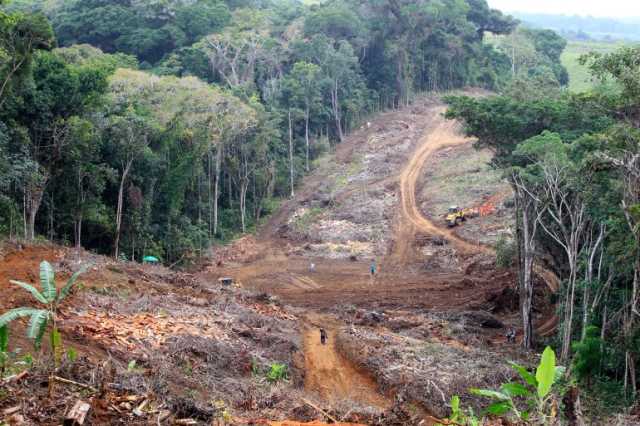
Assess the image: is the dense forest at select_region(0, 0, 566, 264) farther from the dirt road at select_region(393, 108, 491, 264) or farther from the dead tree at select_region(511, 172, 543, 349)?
the dead tree at select_region(511, 172, 543, 349)

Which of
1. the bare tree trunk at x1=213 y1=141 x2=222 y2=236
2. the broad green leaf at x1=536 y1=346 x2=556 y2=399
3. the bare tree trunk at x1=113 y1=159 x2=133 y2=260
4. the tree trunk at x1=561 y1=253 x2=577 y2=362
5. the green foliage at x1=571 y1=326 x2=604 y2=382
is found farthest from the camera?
the bare tree trunk at x1=213 y1=141 x2=222 y2=236

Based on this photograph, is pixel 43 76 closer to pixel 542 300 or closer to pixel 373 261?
pixel 373 261

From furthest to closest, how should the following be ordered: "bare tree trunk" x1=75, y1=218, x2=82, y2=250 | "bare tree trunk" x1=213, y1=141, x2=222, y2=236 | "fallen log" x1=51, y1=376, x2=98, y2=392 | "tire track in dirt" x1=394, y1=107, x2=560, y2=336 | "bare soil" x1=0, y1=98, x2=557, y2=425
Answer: "bare tree trunk" x1=213, y1=141, x2=222, y2=236
"tire track in dirt" x1=394, y1=107, x2=560, y2=336
"bare tree trunk" x1=75, y1=218, x2=82, y2=250
"bare soil" x1=0, y1=98, x2=557, y2=425
"fallen log" x1=51, y1=376, x2=98, y2=392

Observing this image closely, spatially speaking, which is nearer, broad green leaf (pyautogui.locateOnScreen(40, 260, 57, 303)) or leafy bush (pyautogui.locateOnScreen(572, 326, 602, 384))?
broad green leaf (pyautogui.locateOnScreen(40, 260, 57, 303))

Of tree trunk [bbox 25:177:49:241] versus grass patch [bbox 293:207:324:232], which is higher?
tree trunk [bbox 25:177:49:241]

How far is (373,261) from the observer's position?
3453 centimetres

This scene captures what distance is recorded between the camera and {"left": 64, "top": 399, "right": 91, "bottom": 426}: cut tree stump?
7.08 meters

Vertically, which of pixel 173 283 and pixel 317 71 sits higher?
pixel 317 71

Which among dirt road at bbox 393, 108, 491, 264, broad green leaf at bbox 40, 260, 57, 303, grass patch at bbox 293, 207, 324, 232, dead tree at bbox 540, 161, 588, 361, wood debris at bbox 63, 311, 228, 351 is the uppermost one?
broad green leaf at bbox 40, 260, 57, 303

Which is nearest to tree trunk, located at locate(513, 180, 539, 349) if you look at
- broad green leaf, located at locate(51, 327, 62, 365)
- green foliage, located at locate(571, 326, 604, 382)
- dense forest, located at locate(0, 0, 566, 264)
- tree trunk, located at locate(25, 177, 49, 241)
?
green foliage, located at locate(571, 326, 604, 382)

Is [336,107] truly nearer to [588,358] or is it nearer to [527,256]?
[527,256]

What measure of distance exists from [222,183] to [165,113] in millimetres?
9432

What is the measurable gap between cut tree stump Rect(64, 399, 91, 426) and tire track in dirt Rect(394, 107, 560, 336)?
17631mm

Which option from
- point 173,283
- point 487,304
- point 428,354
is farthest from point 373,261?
point 428,354
